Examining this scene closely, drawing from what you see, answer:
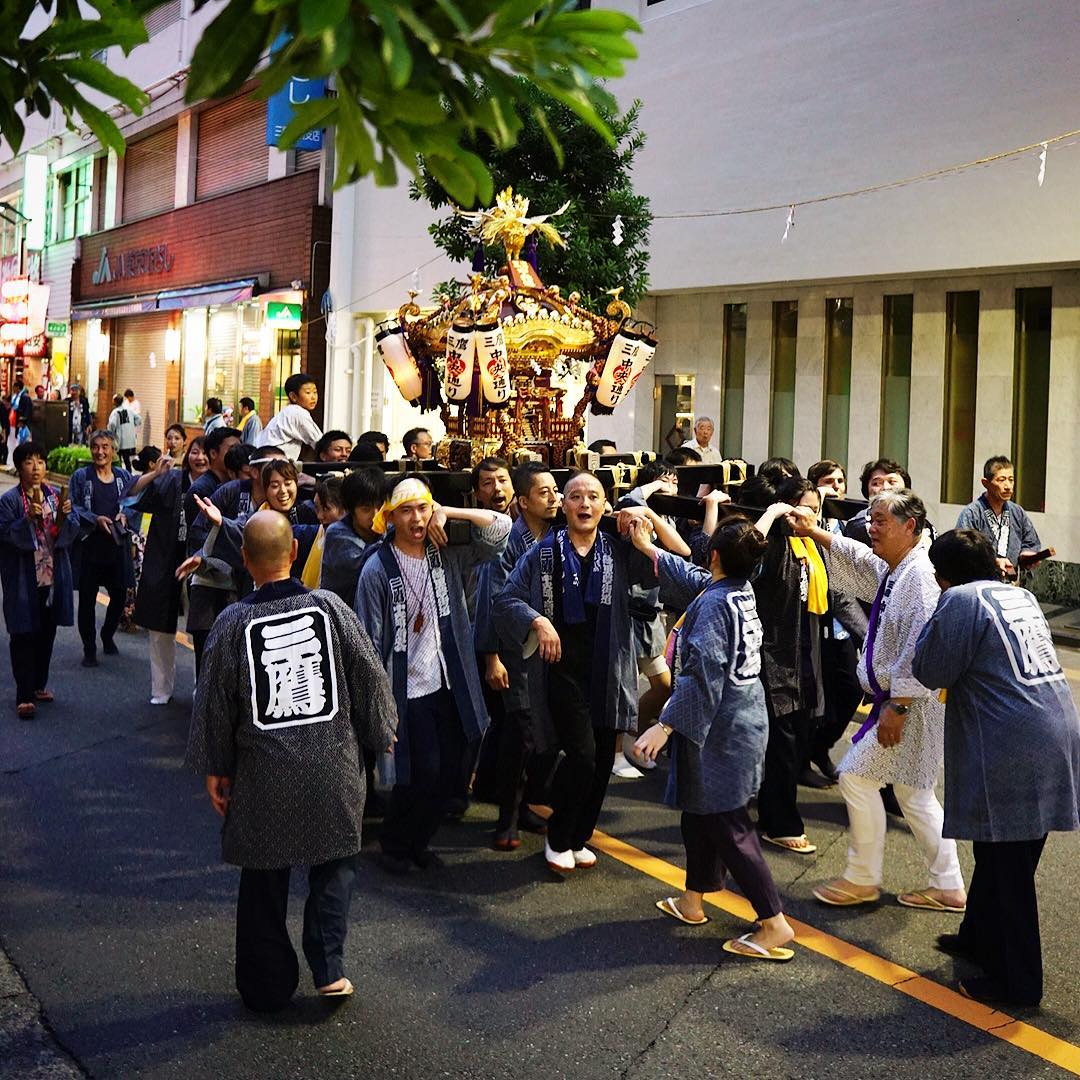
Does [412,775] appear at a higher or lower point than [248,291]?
lower

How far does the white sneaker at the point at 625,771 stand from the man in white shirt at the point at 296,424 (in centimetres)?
479

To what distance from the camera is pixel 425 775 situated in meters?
5.73

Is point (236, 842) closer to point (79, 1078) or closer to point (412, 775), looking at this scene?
point (79, 1078)

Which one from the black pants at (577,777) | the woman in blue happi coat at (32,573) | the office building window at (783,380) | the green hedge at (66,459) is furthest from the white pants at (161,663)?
the green hedge at (66,459)

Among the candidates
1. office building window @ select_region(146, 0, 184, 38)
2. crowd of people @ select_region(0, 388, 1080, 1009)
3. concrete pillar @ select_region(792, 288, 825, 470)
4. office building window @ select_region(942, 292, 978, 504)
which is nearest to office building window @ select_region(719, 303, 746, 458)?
concrete pillar @ select_region(792, 288, 825, 470)

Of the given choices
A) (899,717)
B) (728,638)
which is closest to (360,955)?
(728,638)

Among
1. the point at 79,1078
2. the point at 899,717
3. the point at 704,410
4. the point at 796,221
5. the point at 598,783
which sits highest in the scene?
the point at 796,221

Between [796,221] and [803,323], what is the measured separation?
5.07ft

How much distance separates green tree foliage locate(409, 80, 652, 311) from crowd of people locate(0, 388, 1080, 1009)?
6272mm

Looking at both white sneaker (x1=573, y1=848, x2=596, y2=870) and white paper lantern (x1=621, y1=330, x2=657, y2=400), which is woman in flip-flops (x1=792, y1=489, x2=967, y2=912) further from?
white paper lantern (x1=621, y1=330, x2=657, y2=400)

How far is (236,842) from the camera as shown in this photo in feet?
14.3

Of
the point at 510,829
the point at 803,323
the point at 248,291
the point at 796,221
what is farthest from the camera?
the point at 248,291

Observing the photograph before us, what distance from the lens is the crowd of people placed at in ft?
14.6

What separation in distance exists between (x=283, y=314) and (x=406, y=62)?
23036 mm
